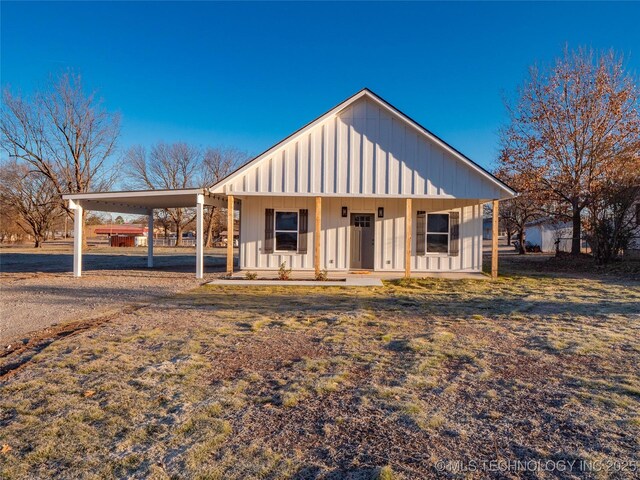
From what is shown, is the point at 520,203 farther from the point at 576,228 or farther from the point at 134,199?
the point at 134,199

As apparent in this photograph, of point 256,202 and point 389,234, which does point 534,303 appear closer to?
point 389,234

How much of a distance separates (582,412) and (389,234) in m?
10.9

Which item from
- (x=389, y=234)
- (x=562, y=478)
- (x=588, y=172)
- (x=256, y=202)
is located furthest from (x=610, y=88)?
(x=562, y=478)

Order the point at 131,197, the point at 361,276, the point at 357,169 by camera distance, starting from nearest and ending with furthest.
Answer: the point at 357,169, the point at 131,197, the point at 361,276

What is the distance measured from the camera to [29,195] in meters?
37.3

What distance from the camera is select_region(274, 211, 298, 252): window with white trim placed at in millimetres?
14000

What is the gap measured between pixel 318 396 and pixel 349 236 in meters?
10.5

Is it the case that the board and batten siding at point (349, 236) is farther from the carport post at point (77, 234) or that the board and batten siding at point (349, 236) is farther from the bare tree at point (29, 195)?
the bare tree at point (29, 195)

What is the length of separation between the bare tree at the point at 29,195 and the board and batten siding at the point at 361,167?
1267 inches

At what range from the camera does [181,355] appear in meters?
4.80

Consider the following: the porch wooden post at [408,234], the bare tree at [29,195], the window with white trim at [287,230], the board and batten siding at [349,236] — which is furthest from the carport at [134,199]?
the bare tree at [29,195]

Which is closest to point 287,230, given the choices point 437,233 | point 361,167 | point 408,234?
point 361,167

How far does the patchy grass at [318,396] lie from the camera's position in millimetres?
2678

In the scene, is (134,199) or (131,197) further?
(134,199)
